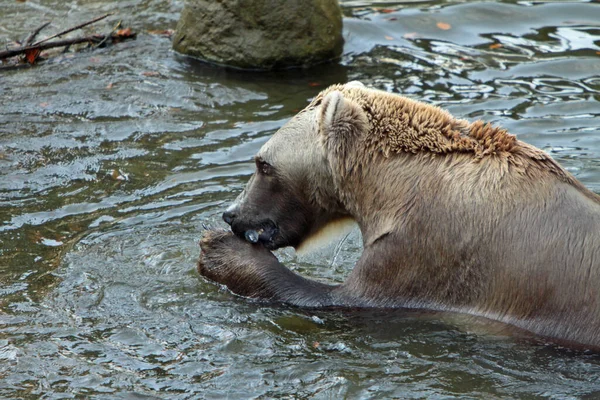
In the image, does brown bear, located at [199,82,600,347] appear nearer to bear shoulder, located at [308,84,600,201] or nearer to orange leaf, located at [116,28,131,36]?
bear shoulder, located at [308,84,600,201]

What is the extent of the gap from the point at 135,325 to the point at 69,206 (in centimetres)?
244

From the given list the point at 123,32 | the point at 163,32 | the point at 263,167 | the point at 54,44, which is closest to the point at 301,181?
the point at 263,167

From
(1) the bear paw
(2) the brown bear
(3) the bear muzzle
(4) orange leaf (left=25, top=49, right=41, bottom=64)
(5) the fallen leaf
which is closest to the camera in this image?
(2) the brown bear

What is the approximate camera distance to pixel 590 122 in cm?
1009

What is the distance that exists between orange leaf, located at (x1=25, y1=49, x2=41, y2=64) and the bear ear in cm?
671

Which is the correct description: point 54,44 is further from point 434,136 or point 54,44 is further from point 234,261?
point 434,136

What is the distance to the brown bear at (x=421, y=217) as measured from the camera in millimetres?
5859

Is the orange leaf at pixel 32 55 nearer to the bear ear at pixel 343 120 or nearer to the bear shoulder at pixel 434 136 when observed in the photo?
the bear shoulder at pixel 434 136

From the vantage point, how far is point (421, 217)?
20.1 ft

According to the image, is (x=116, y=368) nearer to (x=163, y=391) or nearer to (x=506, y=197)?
(x=163, y=391)

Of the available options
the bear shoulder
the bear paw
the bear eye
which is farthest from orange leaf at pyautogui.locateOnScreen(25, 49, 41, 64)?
the bear shoulder

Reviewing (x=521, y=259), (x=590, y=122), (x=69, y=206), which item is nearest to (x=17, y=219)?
(x=69, y=206)

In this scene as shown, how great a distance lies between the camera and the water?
18.6 ft

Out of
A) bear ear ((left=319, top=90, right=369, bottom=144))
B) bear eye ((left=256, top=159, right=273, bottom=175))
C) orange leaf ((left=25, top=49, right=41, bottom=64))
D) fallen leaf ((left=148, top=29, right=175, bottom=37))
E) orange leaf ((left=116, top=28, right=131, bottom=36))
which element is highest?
bear ear ((left=319, top=90, right=369, bottom=144))
